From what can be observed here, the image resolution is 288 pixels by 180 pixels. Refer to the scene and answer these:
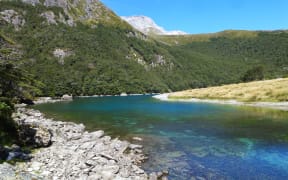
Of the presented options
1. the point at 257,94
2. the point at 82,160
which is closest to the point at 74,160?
the point at 82,160

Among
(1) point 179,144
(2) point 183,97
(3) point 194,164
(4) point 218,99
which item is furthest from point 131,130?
(2) point 183,97

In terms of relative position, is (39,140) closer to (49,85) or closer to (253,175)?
(253,175)

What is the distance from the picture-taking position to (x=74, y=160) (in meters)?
23.7

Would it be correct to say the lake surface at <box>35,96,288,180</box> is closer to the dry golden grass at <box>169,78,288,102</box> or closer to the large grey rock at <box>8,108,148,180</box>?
the large grey rock at <box>8,108,148,180</box>

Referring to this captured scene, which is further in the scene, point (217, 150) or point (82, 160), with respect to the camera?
point (217, 150)

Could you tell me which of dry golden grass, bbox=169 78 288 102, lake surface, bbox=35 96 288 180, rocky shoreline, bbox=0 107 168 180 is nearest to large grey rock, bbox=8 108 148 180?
rocky shoreline, bbox=0 107 168 180

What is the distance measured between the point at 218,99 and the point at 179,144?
3360 inches

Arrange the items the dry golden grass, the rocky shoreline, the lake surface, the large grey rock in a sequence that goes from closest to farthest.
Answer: the rocky shoreline < the large grey rock < the lake surface < the dry golden grass

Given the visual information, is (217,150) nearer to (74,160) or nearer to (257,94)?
(74,160)

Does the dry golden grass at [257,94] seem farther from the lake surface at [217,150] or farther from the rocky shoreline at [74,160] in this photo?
the rocky shoreline at [74,160]

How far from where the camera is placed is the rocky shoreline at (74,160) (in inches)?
787

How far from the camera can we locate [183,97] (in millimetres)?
134250

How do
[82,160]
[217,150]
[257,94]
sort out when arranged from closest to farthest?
[82,160] → [217,150] → [257,94]

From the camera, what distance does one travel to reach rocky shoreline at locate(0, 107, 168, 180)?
20.0m
